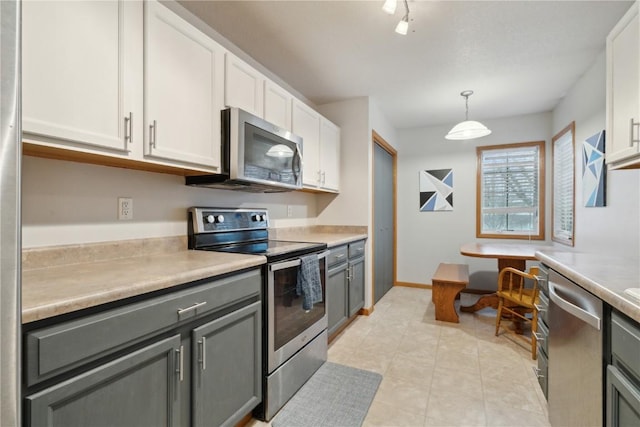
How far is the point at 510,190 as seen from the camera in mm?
4172

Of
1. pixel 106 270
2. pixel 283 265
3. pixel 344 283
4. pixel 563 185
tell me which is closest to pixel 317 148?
pixel 344 283

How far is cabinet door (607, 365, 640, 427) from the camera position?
855 millimetres

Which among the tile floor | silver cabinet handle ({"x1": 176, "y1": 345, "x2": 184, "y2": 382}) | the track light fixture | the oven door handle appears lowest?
the tile floor

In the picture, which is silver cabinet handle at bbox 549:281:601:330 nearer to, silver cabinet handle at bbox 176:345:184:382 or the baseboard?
silver cabinet handle at bbox 176:345:184:382

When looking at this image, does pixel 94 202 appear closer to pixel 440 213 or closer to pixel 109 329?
pixel 109 329

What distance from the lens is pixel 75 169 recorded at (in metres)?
1.39

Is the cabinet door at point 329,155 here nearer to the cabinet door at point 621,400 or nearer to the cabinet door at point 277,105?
the cabinet door at point 277,105

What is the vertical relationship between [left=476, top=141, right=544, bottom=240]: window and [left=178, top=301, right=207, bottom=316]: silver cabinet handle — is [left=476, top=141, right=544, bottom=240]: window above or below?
above

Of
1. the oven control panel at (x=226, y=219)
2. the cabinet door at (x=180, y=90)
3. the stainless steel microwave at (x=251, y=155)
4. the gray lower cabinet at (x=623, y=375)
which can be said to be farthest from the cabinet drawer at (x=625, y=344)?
the oven control panel at (x=226, y=219)

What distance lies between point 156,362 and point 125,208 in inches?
34.6

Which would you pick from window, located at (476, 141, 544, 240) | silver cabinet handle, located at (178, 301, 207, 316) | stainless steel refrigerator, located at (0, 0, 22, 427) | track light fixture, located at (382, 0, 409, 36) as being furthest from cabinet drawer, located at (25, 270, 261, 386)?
window, located at (476, 141, 544, 240)

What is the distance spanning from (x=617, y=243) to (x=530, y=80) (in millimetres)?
1728

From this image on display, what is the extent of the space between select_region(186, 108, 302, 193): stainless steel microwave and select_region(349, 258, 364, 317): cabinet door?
1189 mm

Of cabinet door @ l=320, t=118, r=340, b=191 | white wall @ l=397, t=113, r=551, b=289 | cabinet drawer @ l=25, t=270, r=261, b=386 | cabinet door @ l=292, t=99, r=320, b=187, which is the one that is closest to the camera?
cabinet drawer @ l=25, t=270, r=261, b=386
